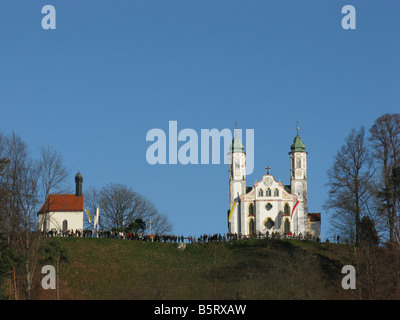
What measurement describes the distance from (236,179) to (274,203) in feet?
20.6

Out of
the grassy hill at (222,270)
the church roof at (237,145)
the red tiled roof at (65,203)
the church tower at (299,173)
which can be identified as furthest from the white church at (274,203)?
the grassy hill at (222,270)

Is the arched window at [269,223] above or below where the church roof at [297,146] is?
below

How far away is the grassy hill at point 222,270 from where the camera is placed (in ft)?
167

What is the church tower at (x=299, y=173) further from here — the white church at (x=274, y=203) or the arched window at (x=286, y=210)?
the arched window at (x=286, y=210)

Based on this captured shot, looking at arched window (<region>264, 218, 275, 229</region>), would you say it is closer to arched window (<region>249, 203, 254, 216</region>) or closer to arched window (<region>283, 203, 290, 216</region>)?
arched window (<region>283, 203, 290, 216</region>)

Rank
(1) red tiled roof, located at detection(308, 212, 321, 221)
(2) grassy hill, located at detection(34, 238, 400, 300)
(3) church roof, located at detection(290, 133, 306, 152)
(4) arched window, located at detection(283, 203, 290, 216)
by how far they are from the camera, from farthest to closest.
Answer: (3) church roof, located at detection(290, 133, 306, 152), (1) red tiled roof, located at detection(308, 212, 321, 221), (4) arched window, located at detection(283, 203, 290, 216), (2) grassy hill, located at detection(34, 238, 400, 300)

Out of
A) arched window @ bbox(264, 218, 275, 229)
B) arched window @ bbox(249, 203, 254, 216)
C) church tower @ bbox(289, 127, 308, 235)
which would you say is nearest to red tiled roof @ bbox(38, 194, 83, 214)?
arched window @ bbox(249, 203, 254, 216)

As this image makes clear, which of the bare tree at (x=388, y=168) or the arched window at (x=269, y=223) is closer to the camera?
the bare tree at (x=388, y=168)

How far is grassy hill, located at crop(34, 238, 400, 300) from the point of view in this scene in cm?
5103

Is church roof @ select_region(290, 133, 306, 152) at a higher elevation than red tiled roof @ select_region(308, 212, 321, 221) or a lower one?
higher

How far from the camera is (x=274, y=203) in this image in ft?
315

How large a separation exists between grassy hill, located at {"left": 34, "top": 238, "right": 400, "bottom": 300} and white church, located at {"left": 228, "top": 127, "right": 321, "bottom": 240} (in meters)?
24.2
